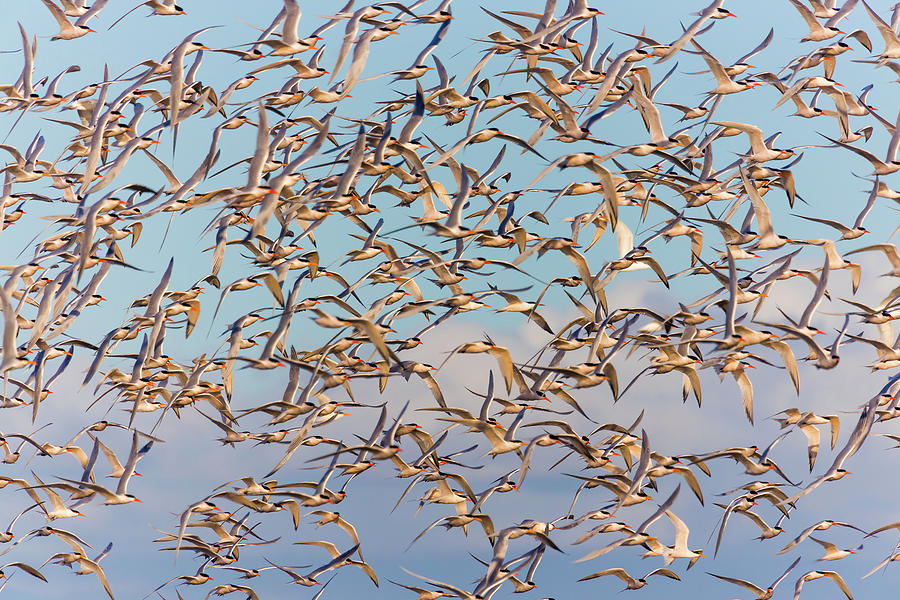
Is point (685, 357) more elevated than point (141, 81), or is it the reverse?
point (141, 81)

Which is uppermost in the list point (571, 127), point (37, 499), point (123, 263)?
point (571, 127)

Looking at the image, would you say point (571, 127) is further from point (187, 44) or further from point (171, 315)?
point (171, 315)

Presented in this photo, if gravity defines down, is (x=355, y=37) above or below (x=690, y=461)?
above

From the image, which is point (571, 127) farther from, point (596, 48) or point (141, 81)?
point (141, 81)

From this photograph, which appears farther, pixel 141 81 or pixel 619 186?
pixel 619 186

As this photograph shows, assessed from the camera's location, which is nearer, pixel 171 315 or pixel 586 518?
pixel 586 518

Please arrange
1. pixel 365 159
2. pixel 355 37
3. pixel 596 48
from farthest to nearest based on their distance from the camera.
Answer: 1. pixel 596 48
2. pixel 365 159
3. pixel 355 37

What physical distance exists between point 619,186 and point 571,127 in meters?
2.41

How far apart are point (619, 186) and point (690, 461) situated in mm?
6569

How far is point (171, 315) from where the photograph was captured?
2441cm

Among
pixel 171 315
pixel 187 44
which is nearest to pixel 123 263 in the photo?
pixel 171 315

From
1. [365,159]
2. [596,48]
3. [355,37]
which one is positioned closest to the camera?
[355,37]

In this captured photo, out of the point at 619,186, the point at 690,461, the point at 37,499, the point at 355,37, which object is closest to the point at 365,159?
the point at 355,37

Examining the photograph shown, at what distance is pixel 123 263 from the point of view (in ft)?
71.6
